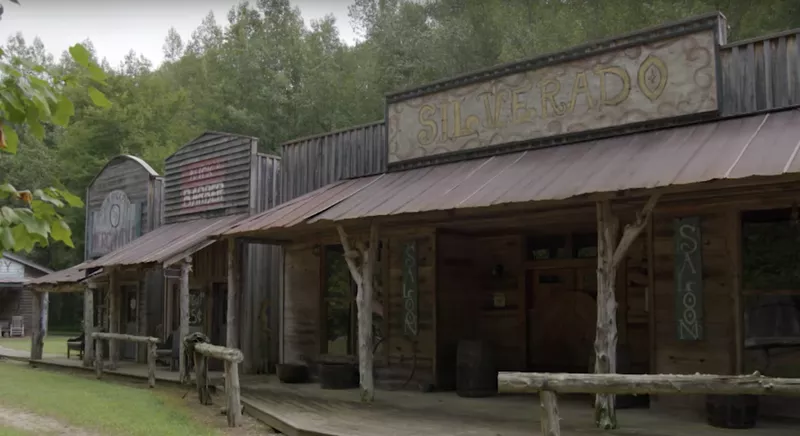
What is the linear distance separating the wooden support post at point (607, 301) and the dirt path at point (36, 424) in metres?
5.92

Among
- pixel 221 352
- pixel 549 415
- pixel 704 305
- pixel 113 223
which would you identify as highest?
pixel 113 223

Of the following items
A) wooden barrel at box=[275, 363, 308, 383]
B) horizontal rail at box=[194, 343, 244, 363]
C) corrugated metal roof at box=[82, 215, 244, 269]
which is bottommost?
wooden barrel at box=[275, 363, 308, 383]

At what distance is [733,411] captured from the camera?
312 inches

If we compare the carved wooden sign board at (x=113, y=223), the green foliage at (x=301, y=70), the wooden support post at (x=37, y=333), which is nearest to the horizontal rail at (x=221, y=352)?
the carved wooden sign board at (x=113, y=223)

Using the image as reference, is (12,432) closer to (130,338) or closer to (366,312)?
(366,312)

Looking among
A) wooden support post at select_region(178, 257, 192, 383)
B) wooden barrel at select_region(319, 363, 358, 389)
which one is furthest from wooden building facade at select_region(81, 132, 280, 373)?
wooden barrel at select_region(319, 363, 358, 389)

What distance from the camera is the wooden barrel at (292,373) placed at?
13.6 metres

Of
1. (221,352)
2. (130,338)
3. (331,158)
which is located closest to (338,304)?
(331,158)

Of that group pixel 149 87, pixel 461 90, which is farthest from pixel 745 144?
pixel 149 87

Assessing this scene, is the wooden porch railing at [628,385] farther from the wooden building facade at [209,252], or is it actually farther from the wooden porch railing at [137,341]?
the wooden porch railing at [137,341]

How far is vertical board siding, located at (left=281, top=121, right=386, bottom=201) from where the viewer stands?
13328 millimetres

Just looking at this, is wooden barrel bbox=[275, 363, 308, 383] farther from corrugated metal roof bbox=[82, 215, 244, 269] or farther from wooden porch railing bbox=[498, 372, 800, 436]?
wooden porch railing bbox=[498, 372, 800, 436]

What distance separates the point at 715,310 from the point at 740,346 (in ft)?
1.65

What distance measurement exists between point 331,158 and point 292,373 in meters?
4.12
